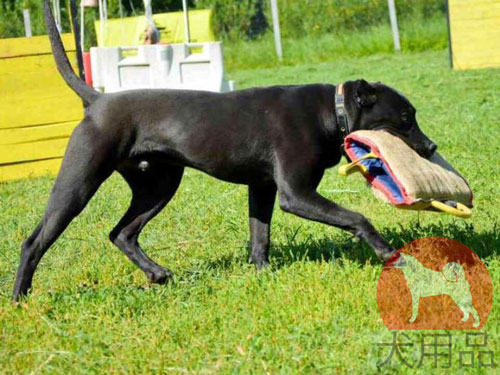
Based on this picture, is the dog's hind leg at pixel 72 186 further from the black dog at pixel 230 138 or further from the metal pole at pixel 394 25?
the metal pole at pixel 394 25

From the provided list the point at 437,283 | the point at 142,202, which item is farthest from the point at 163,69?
the point at 437,283

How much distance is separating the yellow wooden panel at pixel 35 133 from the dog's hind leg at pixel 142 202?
3.83 metres

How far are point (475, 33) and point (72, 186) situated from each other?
1296cm

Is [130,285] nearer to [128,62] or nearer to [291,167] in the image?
[291,167]

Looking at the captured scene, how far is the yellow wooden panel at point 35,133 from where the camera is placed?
29.6 ft

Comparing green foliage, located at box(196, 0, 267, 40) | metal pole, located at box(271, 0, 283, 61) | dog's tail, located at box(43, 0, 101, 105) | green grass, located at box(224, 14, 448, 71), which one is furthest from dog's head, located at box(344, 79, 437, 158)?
green foliage, located at box(196, 0, 267, 40)

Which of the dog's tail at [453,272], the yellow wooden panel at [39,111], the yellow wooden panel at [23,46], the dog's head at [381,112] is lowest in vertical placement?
the dog's tail at [453,272]

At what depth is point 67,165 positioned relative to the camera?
4785mm

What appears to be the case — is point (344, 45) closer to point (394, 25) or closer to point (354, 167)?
point (394, 25)

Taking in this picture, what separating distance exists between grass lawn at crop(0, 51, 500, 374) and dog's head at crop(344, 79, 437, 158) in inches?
31.1

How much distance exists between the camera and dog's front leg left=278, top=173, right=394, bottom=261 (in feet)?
15.6

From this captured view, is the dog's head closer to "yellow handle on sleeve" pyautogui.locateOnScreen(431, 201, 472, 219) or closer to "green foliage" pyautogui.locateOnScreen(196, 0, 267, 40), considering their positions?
"yellow handle on sleeve" pyautogui.locateOnScreen(431, 201, 472, 219)

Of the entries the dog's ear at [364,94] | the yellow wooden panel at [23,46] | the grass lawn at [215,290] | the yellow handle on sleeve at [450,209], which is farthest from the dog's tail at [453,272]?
the yellow wooden panel at [23,46]

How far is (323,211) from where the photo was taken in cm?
479
